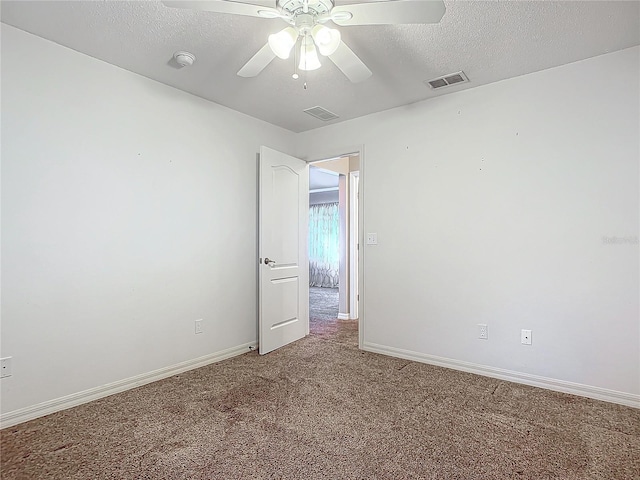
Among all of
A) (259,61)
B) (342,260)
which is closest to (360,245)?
(342,260)

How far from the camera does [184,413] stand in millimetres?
2273

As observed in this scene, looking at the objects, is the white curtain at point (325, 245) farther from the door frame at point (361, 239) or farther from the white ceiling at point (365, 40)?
the white ceiling at point (365, 40)

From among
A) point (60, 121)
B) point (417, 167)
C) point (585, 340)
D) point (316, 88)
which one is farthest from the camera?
point (417, 167)

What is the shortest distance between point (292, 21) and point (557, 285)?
2.51 m

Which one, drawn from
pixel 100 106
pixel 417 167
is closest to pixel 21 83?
pixel 100 106

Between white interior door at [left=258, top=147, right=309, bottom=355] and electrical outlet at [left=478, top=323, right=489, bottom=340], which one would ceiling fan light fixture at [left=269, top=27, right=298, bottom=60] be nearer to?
white interior door at [left=258, top=147, right=309, bottom=355]

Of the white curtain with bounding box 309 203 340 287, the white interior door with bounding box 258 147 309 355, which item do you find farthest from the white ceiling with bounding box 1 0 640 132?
the white curtain with bounding box 309 203 340 287

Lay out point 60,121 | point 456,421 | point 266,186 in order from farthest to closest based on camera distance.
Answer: point 266,186
point 60,121
point 456,421

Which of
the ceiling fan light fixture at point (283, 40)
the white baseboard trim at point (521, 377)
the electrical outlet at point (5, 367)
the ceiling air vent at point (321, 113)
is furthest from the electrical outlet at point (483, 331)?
the electrical outlet at point (5, 367)

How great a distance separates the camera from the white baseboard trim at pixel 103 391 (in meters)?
2.14

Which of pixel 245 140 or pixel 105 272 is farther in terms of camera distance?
pixel 245 140

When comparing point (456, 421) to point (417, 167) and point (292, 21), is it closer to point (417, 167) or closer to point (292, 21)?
point (417, 167)

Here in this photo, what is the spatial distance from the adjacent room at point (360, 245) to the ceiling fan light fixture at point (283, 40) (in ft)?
0.05

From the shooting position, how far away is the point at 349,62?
2.00 metres
